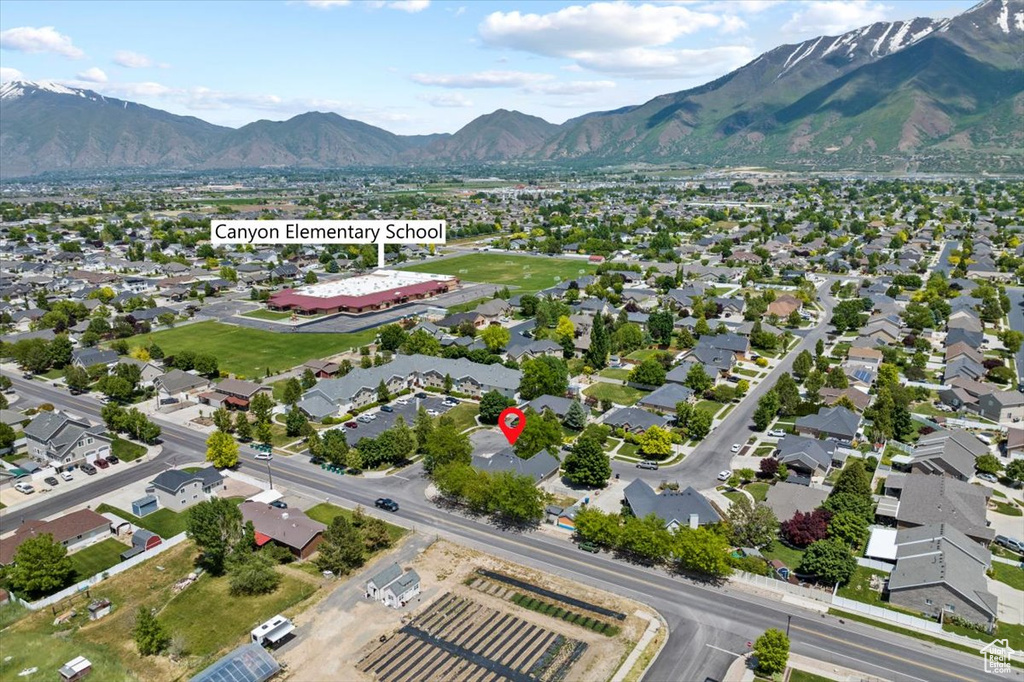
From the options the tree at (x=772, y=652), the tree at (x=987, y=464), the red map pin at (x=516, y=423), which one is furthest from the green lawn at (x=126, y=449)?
the tree at (x=987, y=464)

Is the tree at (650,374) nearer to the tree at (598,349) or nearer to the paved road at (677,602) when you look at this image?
the tree at (598,349)

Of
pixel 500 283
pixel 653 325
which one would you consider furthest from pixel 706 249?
pixel 653 325

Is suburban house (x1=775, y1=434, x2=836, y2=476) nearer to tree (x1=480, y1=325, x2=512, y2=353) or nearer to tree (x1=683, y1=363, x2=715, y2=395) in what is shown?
tree (x1=683, y1=363, x2=715, y2=395)

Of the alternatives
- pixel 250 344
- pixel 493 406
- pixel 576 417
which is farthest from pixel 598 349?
pixel 250 344

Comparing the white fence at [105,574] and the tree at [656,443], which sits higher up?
the tree at [656,443]

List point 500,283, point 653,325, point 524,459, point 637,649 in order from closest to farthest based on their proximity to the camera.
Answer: point 637,649, point 524,459, point 653,325, point 500,283

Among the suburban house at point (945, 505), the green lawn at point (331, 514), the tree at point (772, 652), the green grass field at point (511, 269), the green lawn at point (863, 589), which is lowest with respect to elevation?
the green lawn at point (331, 514)

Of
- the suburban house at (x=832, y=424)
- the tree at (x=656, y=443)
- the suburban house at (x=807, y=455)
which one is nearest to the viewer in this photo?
the suburban house at (x=807, y=455)

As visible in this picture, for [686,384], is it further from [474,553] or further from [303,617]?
[303,617]
